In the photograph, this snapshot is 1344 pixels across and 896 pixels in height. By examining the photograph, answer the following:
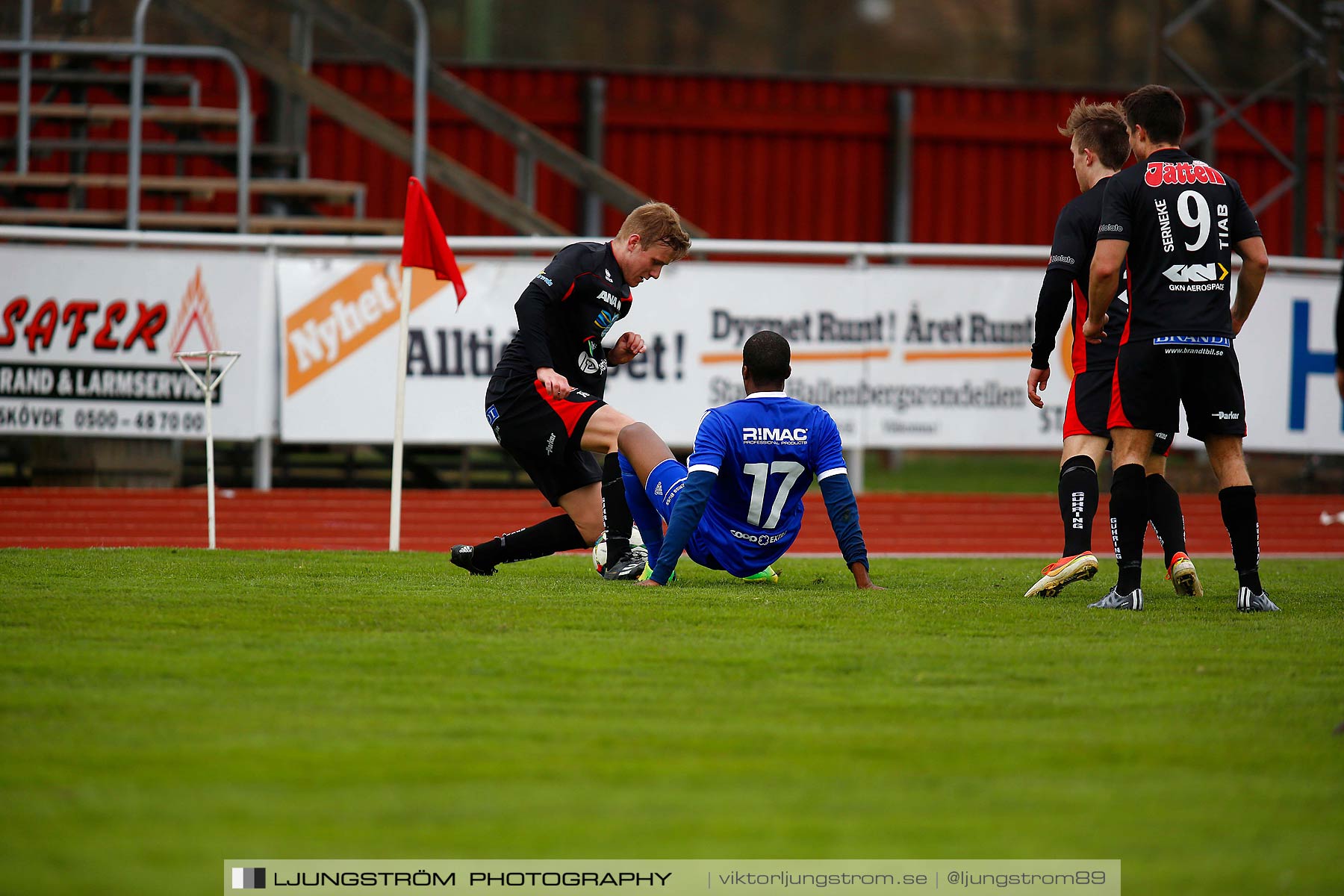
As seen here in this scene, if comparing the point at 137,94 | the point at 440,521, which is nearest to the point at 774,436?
the point at 440,521

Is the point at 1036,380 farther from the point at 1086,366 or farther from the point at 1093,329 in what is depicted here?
the point at 1093,329

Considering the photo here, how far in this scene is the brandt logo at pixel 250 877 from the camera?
249 centimetres

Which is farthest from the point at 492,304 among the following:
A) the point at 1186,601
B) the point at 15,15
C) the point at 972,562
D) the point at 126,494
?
the point at 15,15

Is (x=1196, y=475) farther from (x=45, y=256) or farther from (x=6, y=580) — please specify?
(x=6, y=580)

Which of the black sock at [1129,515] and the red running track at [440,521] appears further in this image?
the red running track at [440,521]

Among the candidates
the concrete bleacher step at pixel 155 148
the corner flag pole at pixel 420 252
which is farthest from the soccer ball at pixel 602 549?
the concrete bleacher step at pixel 155 148

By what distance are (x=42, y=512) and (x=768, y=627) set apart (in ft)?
23.5

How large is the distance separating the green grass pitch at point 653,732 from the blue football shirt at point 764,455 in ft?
1.65

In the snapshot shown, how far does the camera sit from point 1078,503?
20.0 ft

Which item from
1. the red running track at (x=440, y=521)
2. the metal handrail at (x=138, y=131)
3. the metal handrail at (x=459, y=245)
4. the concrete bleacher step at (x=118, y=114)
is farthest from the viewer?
the concrete bleacher step at (x=118, y=114)

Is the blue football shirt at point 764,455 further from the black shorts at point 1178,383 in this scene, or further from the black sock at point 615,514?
the black shorts at point 1178,383

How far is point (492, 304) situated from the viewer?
38.6ft

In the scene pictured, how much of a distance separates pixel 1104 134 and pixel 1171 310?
111 centimetres

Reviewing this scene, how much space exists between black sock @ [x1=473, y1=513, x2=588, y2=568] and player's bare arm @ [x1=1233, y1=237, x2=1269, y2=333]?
2.83 metres
